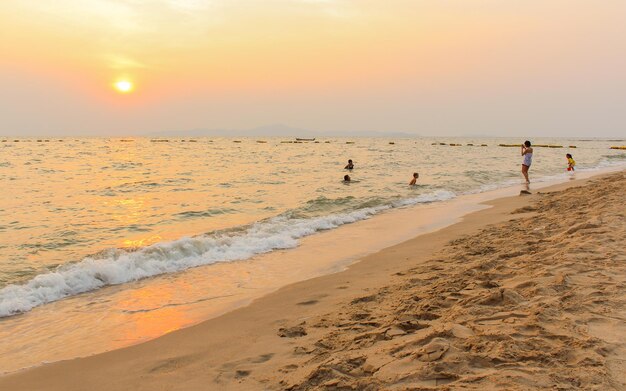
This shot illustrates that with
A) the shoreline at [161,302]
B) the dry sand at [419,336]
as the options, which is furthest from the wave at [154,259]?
the dry sand at [419,336]

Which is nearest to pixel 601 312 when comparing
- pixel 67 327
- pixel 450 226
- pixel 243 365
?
pixel 243 365

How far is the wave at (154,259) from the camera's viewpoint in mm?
6398

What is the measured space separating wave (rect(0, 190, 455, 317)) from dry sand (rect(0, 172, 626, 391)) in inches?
102

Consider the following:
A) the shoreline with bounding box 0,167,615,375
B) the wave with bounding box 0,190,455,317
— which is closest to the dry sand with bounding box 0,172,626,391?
the shoreline with bounding box 0,167,615,375

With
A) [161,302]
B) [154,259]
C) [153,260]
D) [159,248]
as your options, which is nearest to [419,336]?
[161,302]

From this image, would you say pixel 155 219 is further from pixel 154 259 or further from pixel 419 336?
pixel 419 336

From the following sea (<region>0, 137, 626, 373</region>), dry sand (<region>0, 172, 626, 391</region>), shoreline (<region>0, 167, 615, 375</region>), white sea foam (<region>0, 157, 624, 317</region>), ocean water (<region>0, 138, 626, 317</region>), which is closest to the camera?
dry sand (<region>0, 172, 626, 391</region>)

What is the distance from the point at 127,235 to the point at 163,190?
364 inches

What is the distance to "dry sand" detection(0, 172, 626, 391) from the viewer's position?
3.01 m

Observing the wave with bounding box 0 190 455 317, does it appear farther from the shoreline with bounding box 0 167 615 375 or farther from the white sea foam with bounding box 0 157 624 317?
the shoreline with bounding box 0 167 615 375

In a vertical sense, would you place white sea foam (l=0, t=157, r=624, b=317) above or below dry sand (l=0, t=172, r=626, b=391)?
below

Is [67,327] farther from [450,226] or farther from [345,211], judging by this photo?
[345,211]

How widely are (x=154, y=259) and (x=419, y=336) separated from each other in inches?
234

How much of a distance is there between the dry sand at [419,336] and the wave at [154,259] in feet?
8.50
